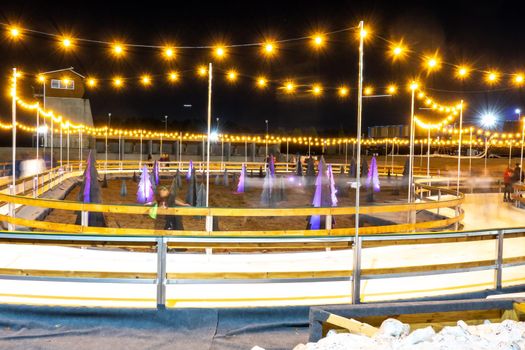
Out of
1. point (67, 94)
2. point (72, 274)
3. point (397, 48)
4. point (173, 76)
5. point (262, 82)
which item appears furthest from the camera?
point (67, 94)

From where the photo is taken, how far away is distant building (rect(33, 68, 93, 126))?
4431 cm

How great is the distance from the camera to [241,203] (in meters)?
20.7

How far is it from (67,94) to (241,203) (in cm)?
3136

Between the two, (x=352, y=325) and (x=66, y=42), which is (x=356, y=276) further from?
(x=66, y=42)

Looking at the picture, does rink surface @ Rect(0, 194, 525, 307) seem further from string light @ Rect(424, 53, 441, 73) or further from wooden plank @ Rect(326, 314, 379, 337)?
string light @ Rect(424, 53, 441, 73)

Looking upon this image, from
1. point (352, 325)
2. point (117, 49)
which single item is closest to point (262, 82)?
point (117, 49)

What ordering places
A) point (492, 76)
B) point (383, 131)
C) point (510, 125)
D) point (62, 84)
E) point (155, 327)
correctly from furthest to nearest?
1. point (383, 131)
2. point (62, 84)
3. point (510, 125)
4. point (492, 76)
5. point (155, 327)

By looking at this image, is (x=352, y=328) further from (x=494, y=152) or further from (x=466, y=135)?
(x=494, y=152)

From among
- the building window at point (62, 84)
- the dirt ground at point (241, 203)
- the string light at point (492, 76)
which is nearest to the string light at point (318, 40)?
the dirt ground at point (241, 203)

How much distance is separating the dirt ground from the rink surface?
10.1 ft

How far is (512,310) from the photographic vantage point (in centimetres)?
405

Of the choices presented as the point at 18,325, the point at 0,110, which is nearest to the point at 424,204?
the point at 18,325

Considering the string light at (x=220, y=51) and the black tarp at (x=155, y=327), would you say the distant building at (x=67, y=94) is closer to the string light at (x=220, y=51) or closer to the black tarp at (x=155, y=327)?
the string light at (x=220, y=51)

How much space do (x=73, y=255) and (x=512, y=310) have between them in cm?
522
